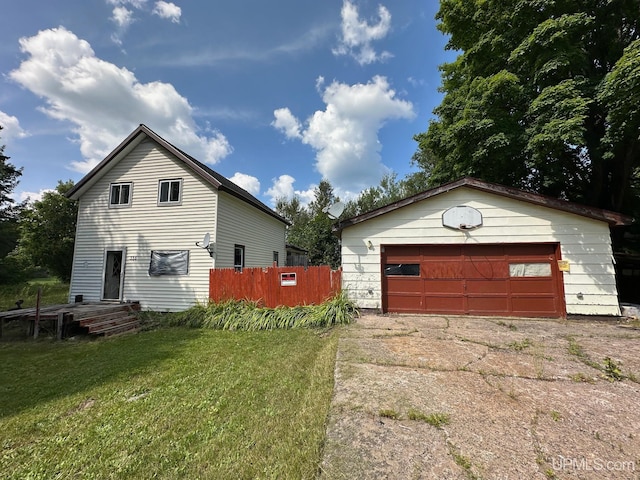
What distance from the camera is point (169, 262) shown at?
34.3 ft

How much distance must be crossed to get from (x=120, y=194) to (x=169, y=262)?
12.4ft

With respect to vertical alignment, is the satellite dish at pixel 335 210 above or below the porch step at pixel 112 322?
above

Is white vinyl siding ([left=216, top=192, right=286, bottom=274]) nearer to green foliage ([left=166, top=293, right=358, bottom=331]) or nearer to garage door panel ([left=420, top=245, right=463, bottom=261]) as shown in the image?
green foliage ([left=166, top=293, right=358, bottom=331])

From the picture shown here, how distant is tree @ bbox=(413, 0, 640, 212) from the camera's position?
796 cm

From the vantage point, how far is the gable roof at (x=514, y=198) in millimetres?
7108

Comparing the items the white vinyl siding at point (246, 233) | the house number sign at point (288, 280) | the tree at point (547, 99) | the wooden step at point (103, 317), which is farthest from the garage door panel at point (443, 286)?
the wooden step at point (103, 317)

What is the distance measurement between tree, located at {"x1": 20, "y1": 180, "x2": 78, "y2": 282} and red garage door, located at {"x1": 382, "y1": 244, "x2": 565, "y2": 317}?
24.0 m

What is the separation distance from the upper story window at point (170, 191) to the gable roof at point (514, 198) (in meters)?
6.59

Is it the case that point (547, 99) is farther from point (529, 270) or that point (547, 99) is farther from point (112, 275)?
point (112, 275)

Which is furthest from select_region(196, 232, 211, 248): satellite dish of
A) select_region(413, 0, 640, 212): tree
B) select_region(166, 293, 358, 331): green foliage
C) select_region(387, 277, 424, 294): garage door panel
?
select_region(413, 0, 640, 212): tree

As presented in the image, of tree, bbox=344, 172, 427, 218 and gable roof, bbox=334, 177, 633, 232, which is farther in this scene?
tree, bbox=344, 172, 427, 218

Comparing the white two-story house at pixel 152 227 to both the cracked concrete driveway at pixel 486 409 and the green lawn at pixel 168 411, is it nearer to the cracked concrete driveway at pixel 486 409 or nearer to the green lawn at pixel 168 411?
the green lawn at pixel 168 411

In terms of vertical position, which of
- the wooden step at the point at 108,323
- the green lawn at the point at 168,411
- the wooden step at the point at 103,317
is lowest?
the green lawn at the point at 168,411

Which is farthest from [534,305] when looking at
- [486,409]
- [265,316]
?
[265,316]
